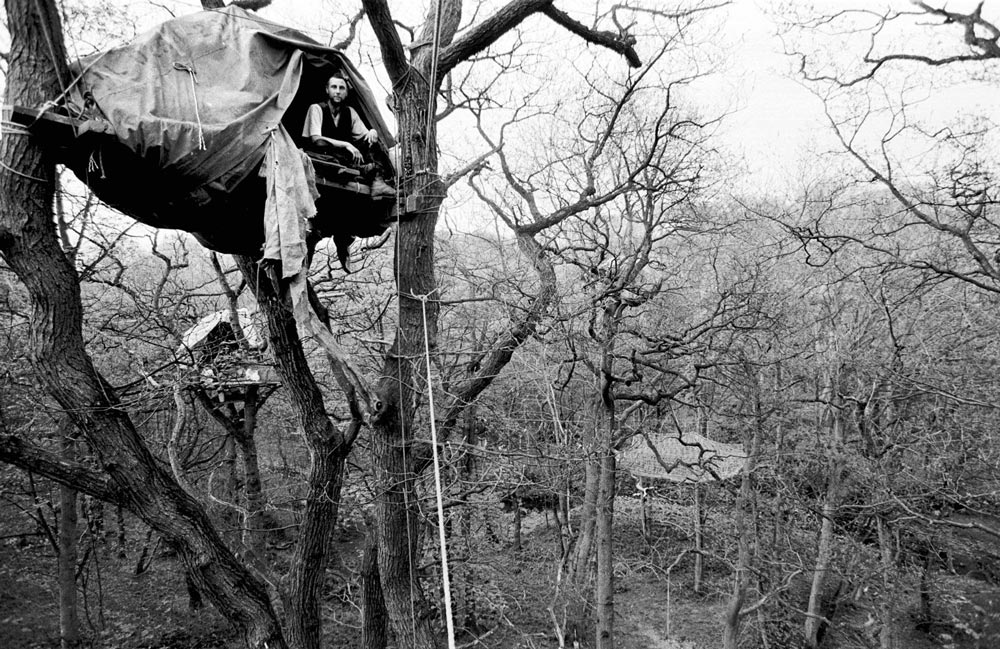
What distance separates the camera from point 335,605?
42.1 ft

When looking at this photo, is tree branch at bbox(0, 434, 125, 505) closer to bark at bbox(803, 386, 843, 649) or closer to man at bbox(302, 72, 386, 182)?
man at bbox(302, 72, 386, 182)

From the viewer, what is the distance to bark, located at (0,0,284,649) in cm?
326

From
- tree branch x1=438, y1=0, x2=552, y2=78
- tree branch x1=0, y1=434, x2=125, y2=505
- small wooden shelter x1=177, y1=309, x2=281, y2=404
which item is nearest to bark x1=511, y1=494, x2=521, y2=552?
small wooden shelter x1=177, y1=309, x2=281, y2=404

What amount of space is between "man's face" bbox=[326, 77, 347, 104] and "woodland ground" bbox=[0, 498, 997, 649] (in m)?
6.71

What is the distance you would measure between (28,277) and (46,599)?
11.8 m

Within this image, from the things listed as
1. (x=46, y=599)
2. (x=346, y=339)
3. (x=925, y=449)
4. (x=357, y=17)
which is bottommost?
(x=46, y=599)

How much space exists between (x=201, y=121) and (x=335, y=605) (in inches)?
475

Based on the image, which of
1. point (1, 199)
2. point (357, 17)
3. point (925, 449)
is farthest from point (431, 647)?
point (925, 449)

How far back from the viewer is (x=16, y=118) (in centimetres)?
312

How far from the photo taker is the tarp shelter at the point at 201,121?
323 cm

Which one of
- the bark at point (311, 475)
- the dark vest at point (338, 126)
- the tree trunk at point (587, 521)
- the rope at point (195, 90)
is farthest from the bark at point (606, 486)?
the rope at point (195, 90)

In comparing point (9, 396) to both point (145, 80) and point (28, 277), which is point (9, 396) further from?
point (145, 80)

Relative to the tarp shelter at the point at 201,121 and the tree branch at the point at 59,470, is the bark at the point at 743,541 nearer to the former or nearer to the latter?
the tarp shelter at the point at 201,121

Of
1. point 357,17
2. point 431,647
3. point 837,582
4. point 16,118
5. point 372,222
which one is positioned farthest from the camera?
point 837,582
